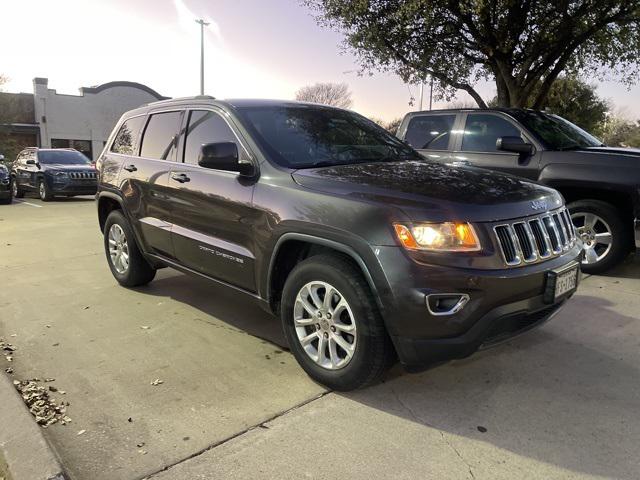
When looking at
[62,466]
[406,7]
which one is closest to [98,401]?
[62,466]

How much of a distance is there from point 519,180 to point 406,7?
30.7 ft

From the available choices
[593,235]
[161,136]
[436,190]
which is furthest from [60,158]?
[436,190]

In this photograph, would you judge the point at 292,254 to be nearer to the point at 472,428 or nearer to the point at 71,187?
the point at 472,428

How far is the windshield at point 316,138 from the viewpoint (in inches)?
141

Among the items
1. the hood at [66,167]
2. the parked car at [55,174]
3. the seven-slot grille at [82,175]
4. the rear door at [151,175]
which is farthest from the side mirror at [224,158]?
the hood at [66,167]

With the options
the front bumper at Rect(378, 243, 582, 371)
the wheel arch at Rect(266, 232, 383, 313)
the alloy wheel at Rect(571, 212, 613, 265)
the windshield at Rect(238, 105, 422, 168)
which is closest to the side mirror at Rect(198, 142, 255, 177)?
the windshield at Rect(238, 105, 422, 168)

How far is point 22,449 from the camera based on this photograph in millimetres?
2537

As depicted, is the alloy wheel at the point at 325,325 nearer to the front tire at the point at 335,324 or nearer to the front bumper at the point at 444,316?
the front tire at the point at 335,324

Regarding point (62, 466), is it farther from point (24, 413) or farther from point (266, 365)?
point (266, 365)

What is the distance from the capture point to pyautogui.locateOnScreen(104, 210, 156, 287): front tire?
505cm

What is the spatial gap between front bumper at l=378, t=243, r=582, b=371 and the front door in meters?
1.18

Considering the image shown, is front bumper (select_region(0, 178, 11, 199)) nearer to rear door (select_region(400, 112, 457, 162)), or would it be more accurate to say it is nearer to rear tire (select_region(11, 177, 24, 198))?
rear tire (select_region(11, 177, 24, 198))

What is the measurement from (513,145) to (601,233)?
139 centimetres

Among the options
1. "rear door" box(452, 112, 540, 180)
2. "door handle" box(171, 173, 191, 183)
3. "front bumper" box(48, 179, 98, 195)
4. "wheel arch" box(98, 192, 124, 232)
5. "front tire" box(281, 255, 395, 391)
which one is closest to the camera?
"front tire" box(281, 255, 395, 391)
